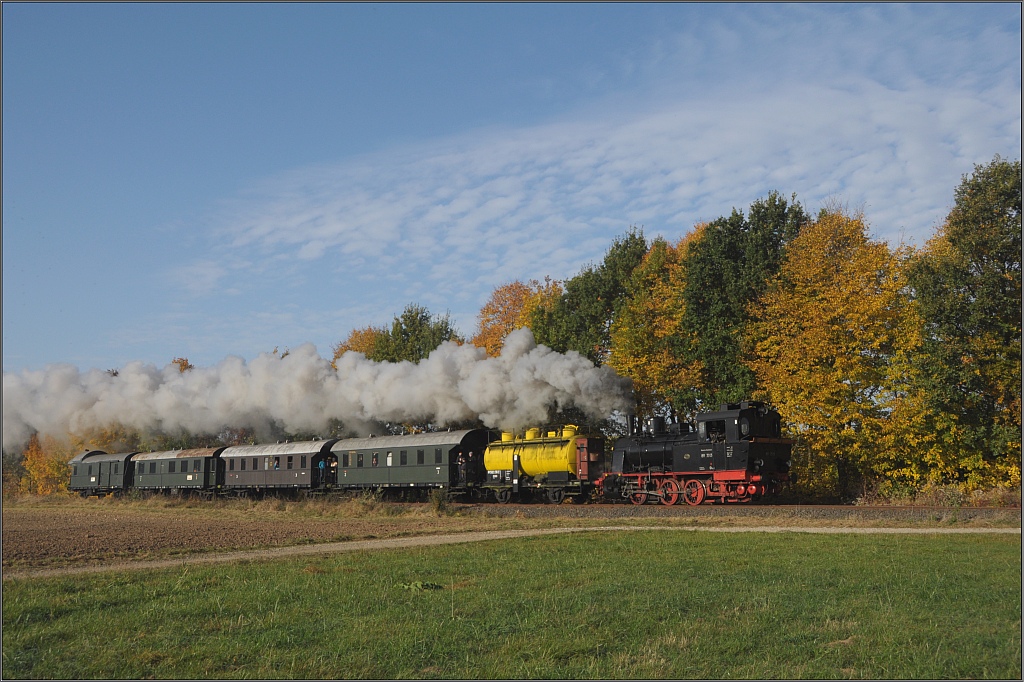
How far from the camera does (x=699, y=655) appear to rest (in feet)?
28.7

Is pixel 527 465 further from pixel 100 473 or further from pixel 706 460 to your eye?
pixel 100 473

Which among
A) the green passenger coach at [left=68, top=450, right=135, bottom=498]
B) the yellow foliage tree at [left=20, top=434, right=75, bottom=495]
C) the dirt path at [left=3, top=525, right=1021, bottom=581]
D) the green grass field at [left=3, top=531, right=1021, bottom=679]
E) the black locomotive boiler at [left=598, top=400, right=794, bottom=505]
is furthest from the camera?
the yellow foliage tree at [left=20, top=434, right=75, bottom=495]

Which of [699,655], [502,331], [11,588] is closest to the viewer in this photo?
[699,655]

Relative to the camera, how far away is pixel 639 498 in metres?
33.3

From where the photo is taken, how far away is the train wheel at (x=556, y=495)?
35.5 meters

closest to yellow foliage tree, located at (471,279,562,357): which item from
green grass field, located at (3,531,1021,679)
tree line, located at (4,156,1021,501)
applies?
tree line, located at (4,156,1021,501)

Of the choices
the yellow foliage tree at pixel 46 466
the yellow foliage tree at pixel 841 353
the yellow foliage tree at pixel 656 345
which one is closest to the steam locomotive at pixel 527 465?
the yellow foliage tree at pixel 656 345

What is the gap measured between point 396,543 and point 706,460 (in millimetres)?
14505

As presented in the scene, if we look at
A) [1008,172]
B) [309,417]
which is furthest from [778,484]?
[309,417]

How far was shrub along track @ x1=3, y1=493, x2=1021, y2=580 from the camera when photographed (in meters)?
18.1

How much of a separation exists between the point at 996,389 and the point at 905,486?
17.1ft

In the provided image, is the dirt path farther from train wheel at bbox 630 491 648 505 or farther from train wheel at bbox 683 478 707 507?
train wheel at bbox 630 491 648 505

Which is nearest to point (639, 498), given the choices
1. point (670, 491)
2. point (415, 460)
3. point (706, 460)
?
point (670, 491)

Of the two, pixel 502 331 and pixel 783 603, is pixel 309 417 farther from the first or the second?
pixel 783 603
